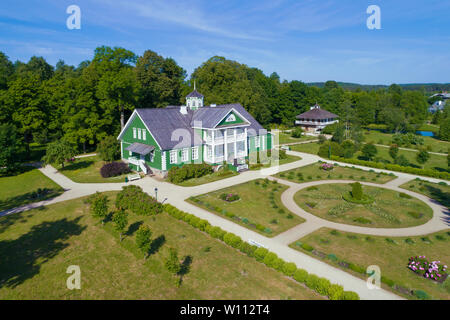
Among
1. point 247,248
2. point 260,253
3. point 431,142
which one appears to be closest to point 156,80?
point 247,248

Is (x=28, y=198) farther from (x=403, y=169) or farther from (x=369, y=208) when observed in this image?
(x=403, y=169)

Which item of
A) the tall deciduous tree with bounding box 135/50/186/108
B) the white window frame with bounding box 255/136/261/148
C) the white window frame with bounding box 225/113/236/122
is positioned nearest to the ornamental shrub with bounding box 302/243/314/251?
the white window frame with bounding box 225/113/236/122

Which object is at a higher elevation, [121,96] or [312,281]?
[121,96]

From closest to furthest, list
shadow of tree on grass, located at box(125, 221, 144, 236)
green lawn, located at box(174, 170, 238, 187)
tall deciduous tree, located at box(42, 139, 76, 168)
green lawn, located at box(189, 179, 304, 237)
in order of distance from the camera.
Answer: shadow of tree on grass, located at box(125, 221, 144, 236) → green lawn, located at box(189, 179, 304, 237) → green lawn, located at box(174, 170, 238, 187) → tall deciduous tree, located at box(42, 139, 76, 168)

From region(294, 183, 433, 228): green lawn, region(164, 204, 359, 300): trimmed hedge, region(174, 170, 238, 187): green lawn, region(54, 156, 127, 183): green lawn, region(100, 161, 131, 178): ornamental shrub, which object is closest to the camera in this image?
region(164, 204, 359, 300): trimmed hedge

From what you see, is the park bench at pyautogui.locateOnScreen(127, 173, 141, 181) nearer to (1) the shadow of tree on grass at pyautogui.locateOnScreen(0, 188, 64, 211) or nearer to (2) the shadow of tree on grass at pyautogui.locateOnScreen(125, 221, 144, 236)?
(1) the shadow of tree on grass at pyautogui.locateOnScreen(0, 188, 64, 211)

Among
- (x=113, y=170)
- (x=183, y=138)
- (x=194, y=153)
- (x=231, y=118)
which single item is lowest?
(x=113, y=170)

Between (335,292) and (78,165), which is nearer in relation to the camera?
(335,292)

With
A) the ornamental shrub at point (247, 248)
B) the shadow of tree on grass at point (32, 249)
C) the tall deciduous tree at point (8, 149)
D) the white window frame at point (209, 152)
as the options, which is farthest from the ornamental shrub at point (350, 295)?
the tall deciduous tree at point (8, 149)
